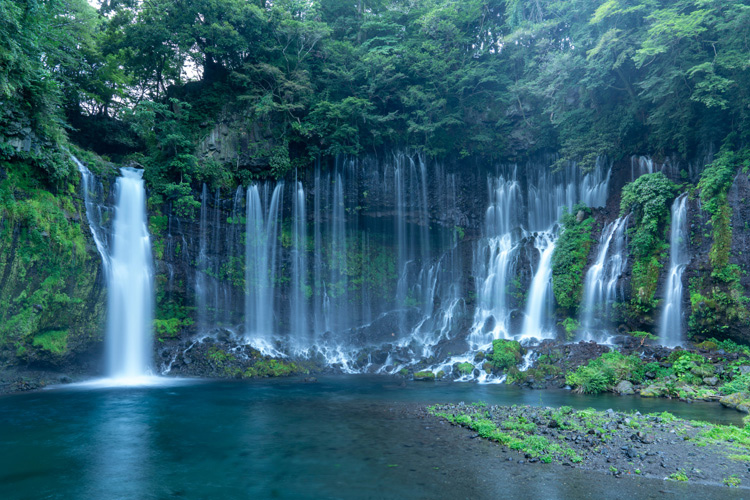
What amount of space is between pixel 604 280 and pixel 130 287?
21959 mm

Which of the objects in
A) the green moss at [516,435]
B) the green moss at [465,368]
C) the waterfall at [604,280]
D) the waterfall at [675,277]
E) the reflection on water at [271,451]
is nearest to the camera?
the reflection on water at [271,451]

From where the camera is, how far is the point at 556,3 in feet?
81.4

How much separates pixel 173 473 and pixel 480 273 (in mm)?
20057

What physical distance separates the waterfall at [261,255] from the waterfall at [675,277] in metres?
18.6

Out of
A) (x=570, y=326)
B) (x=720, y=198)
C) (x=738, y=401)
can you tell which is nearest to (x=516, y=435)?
(x=738, y=401)

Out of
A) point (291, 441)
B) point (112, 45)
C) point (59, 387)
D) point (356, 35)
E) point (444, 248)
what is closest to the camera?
point (291, 441)

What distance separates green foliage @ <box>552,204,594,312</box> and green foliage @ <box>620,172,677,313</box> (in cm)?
224

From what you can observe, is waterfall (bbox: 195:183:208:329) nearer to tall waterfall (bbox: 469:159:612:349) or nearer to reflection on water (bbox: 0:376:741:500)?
reflection on water (bbox: 0:376:741:500)

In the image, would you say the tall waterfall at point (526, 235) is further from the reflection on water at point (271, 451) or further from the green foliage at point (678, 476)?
the green foliage at point (678, 476)

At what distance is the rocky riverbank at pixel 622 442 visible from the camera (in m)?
6.69

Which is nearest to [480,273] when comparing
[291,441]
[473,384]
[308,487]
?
[473,384]

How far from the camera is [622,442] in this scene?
7820 mm

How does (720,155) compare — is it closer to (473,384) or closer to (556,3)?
(556,3)

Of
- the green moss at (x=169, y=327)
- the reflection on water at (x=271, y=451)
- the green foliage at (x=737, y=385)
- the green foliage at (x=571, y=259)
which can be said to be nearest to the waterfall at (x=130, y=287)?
the green moss at (x=169, y=327)
